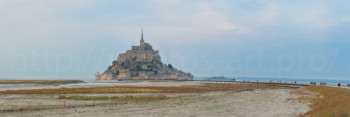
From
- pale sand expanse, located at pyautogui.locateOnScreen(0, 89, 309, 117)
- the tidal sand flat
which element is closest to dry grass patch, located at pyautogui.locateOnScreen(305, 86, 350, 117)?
the tidal sand flat

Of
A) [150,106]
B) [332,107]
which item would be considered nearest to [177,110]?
[150,106]

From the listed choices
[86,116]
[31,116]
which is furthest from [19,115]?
[86,116]

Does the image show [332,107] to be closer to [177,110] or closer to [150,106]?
[177,110]

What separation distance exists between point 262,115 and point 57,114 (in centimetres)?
1478

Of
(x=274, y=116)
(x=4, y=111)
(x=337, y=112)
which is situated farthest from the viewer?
(x=4, y=111)

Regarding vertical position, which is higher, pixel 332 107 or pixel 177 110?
pixel 332 107

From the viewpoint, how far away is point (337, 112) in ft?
54.9

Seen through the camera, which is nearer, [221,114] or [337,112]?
[337,112]

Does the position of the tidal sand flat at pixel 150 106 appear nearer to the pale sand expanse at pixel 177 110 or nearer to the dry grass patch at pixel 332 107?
the pale sand expanse at pixel 177 110

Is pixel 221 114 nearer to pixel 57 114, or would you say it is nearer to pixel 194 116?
pixel 194 116

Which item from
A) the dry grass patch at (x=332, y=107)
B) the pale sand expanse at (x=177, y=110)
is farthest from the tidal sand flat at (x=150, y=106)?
the dry grass patch at (x=332, y=107)

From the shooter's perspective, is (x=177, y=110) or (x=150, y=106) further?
(x=150, y=106)

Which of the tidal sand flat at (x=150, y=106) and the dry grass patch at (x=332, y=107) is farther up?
the dry grass patch at (x=332, y=107)

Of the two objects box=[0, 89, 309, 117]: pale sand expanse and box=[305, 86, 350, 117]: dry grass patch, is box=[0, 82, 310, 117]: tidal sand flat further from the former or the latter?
box=[305, 86, 350, 117]: dry grass patch
